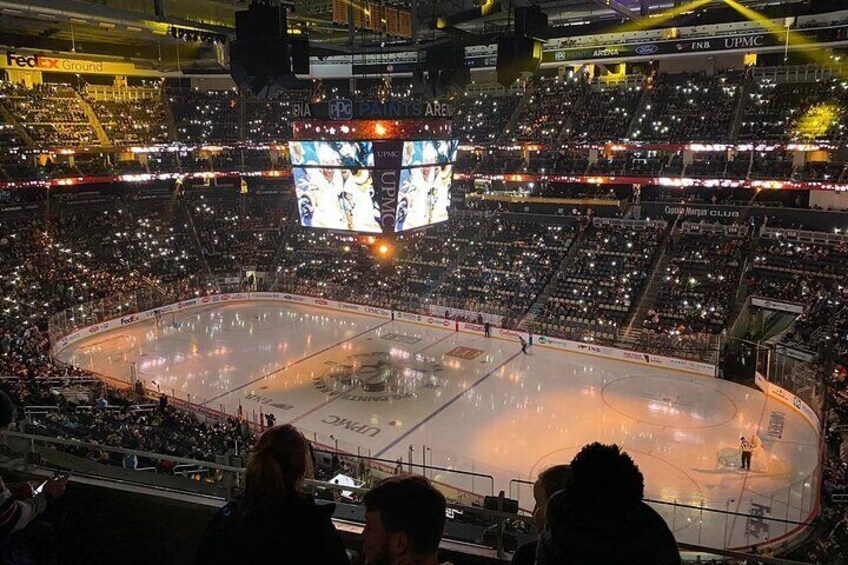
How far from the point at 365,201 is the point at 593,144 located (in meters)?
22.5

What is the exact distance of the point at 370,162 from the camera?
1888cm

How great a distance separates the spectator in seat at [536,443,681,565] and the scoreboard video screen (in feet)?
56.3

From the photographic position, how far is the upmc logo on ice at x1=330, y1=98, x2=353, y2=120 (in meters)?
18.5

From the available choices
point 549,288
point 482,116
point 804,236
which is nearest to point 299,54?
point 549,288

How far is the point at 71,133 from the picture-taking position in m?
40.5

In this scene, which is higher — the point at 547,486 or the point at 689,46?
the point at 689,46

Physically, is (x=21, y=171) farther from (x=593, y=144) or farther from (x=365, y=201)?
(x=593, y=144)

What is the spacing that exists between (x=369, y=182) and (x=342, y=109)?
2.25m

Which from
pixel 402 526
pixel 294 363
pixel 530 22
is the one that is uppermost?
pixel 530 22

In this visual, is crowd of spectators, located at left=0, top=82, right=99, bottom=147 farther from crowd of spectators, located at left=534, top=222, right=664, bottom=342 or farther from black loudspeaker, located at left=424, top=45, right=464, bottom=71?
crowd of spectators, located at left=534, top=222, right=664, bottom=342

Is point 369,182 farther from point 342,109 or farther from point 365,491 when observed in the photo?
point 365,491

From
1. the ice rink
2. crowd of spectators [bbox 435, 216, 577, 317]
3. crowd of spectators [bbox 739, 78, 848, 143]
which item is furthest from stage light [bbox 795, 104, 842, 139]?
the ice rink

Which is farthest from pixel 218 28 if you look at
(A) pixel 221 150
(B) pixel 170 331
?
(A) pixel 221 150

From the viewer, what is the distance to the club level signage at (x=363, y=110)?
60.3ft
